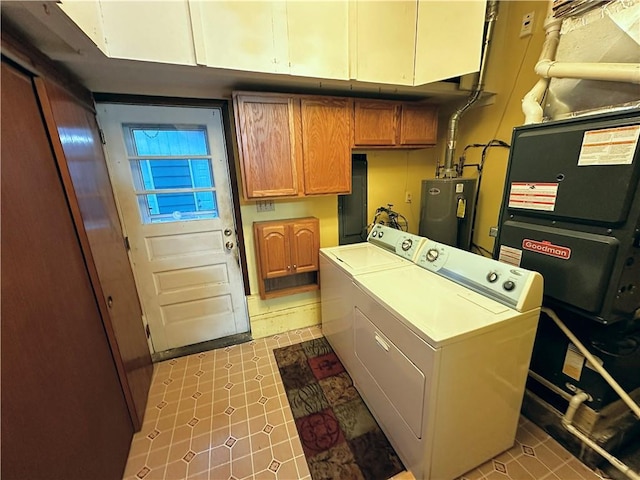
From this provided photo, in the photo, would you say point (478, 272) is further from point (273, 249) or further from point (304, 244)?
point (273, 249)

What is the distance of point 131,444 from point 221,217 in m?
1.63

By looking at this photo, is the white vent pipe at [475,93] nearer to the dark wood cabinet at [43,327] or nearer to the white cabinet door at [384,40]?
the white cabinet door at [384,40]

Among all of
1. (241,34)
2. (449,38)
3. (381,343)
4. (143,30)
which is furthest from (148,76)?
(381,343)

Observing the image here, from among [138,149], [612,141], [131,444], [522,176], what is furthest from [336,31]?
[131,444]

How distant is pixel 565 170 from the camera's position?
1232mm

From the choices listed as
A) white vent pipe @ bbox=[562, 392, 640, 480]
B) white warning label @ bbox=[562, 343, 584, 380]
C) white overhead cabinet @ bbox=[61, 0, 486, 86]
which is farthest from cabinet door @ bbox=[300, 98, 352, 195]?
white vent pipe @ bbox=[562, 392, 640, 480]

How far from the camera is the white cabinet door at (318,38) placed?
152cm

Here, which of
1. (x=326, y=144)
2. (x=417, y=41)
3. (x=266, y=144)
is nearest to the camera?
(x=417, y=41)

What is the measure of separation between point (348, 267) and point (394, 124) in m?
1.31

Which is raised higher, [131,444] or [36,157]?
[36,157]

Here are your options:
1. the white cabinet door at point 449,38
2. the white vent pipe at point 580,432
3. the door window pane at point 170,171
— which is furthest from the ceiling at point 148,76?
the white vent pipe at point 580,432

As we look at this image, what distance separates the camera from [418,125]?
2.28 metres

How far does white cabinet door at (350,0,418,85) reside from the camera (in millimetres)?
1656

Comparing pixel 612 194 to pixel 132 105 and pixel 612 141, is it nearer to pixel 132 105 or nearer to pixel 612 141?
pixel 612 141
